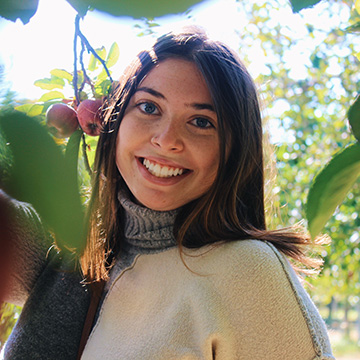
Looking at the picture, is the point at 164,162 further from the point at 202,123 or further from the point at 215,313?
the point at 215,313

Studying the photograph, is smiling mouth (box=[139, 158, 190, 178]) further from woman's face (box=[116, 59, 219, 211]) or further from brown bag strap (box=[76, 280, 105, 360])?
brown bag strap (box=[76, 280, 105, 360])

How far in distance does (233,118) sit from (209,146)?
8 centimetres

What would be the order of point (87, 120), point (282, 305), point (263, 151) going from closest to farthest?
1. point (87, 120)
2. point (282, 305)
3. point (263, 151)

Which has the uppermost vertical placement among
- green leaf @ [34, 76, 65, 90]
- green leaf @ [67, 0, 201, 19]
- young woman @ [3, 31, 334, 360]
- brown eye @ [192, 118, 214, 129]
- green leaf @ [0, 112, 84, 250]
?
green leaf @ [67, 0, 201, 19]

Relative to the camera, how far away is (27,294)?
3.44 ft

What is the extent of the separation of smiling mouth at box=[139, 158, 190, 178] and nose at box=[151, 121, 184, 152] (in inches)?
1.5

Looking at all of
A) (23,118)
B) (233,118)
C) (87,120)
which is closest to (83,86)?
(87,120)

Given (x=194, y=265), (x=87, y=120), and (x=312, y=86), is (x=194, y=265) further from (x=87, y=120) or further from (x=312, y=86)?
(x=312, y=86)

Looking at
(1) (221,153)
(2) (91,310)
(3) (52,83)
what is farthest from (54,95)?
(2) (91,310)

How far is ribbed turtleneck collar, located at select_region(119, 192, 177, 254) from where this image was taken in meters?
1.09

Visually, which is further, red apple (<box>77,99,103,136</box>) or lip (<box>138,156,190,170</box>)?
lip (<box>138,156,190,170</box>)

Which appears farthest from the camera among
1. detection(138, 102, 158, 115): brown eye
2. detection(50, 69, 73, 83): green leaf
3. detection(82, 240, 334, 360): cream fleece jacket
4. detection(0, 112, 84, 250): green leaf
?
detection(138, 102, 158, 115): brown eye

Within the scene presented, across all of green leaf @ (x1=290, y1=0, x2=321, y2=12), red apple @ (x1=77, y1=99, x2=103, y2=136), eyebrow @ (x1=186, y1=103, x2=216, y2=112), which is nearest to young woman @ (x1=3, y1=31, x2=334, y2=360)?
eyebrow @ (x1=186, y1=103, x2=216, y2=112)

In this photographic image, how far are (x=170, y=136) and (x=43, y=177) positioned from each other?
2.53ft
